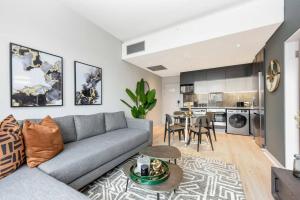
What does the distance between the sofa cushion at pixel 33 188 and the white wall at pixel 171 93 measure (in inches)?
219

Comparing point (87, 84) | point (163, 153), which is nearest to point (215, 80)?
point (163, 153)

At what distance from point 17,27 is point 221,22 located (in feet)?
10.5

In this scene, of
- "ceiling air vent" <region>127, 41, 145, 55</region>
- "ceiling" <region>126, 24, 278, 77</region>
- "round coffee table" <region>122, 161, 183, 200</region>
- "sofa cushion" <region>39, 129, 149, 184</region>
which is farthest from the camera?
"ceiling air vent" <region>127, 41, 145, 55</region>

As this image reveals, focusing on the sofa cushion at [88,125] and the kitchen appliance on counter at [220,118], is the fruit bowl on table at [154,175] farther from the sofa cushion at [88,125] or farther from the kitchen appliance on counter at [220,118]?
the kitchen appliance on counter at [220,118]

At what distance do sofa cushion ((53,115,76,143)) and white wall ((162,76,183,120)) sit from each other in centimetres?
475

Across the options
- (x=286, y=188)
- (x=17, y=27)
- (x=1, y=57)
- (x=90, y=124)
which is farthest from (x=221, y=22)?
(x=1, y=57)

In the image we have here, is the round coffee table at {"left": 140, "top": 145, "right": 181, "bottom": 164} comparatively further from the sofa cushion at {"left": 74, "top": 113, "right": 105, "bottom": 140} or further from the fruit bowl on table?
the sofa cushion at {"left": 74, "top": 113, "right": 105, "bottom": 140}

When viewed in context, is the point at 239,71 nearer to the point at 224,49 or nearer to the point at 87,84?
the point at 224,49

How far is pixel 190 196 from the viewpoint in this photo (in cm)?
156

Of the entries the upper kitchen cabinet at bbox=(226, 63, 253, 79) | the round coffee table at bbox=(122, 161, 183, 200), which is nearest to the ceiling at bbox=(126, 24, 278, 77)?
the upper kitchen cabinet at bbox=(226, 63, 253, 79)

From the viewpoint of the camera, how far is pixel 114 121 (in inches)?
→ 119

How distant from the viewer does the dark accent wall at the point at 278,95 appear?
75.1 inches

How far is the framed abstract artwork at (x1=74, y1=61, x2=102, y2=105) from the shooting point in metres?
2.68

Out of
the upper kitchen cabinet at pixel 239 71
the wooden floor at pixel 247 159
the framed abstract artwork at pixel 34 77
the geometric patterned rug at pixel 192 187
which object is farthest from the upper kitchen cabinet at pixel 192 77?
the framed abstract artwork at pixel 34 77
